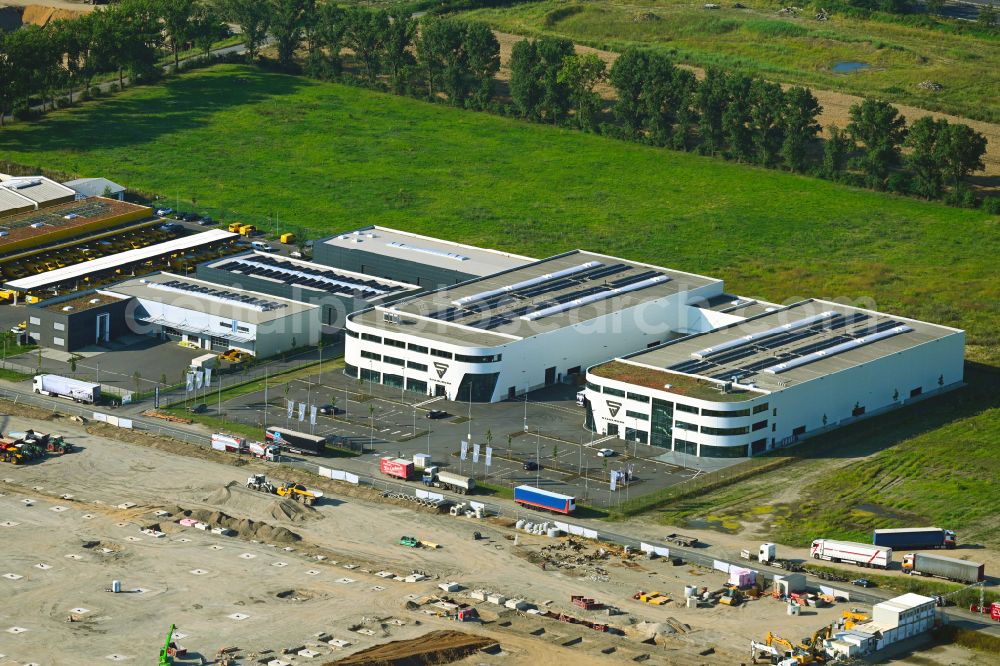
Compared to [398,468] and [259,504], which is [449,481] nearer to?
[398,468]

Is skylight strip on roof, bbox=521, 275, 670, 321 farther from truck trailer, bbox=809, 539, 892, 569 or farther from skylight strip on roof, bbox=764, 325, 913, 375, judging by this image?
truck trailer, bbox=809, 539, 892, 569

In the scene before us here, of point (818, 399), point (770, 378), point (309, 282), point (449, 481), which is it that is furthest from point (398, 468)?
point (309, 282)

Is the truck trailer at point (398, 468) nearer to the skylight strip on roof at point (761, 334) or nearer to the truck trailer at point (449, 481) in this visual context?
the truck trailer at point (449, 481)

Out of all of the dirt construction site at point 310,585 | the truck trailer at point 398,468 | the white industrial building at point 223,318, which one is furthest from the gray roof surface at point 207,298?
the truck trailer at point 398,468

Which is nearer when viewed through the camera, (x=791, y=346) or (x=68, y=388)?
(x=68, y=388)

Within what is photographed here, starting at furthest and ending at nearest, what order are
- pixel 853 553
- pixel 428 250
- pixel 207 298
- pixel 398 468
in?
pixel 428 250, pixel 207 298, pixel 398 468, pixel 853 553

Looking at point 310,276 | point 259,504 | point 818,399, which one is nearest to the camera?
point 259,504
